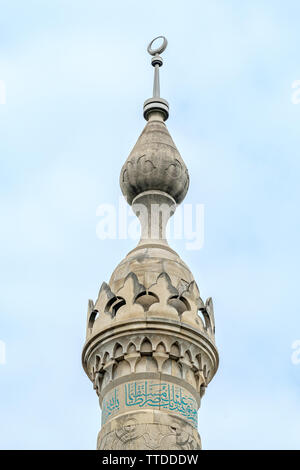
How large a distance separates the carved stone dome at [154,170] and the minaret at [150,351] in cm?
90

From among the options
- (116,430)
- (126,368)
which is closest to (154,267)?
(126,368)

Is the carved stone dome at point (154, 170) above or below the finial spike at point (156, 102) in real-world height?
below

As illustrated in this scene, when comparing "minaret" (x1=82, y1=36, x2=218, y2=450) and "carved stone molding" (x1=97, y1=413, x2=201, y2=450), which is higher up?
"minaret" (x1=82, y1=36, x2=218, y2=450)

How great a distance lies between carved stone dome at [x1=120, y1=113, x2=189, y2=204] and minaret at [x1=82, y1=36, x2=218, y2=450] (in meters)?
0.90

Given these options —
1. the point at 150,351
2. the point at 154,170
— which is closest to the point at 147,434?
the point at 150,351

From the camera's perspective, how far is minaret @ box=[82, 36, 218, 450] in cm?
1372

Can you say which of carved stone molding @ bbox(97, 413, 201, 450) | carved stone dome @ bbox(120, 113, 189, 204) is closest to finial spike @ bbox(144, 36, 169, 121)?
carved stone dome @ bbox(120, 113, 189, 204)

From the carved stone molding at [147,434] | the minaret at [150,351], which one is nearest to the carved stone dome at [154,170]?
the minaret at [150,351]

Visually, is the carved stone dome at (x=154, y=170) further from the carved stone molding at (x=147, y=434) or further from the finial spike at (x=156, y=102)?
the carved stone molding at (x=147, y=434)

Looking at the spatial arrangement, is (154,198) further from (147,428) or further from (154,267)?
(147,428)

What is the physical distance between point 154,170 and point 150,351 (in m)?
3.47

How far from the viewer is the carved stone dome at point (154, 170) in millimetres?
16359

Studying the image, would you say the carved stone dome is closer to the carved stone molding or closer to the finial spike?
the finial spike

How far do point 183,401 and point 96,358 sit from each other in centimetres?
152
